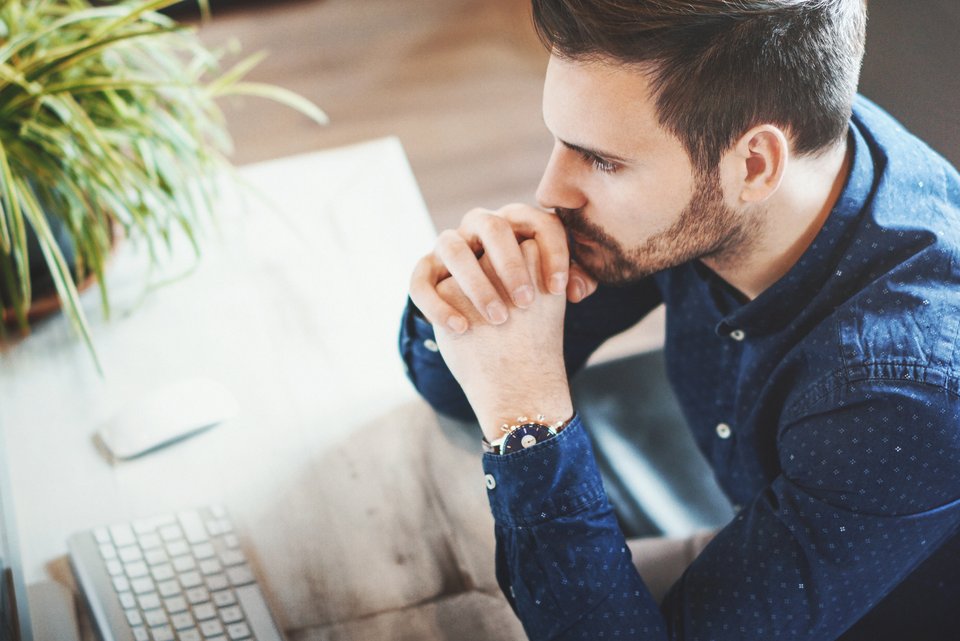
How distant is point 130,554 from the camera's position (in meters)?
0.95

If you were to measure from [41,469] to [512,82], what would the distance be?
1633 mm

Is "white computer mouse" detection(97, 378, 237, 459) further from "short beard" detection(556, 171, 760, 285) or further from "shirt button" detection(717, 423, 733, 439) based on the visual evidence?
"shirt button" detection(717, 423, 733, 439)

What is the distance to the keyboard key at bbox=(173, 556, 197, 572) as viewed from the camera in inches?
37.1

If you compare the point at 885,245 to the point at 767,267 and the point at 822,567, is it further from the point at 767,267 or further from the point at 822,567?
the point at 822,567

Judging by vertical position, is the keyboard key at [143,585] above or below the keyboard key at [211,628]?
above

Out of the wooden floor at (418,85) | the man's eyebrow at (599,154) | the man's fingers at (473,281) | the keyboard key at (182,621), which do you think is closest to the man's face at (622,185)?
the man's eyebrow at (599,154)

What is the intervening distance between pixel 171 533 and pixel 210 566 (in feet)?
0.20

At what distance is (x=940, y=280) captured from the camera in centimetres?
90

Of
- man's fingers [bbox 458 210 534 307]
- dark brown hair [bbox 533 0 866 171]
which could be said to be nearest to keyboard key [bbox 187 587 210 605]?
man's fingers [bbox 458 210 534 307]

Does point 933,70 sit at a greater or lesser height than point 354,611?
greater

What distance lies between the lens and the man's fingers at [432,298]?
3.30ft

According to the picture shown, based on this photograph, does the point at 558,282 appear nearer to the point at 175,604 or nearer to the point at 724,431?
the point at 724,431

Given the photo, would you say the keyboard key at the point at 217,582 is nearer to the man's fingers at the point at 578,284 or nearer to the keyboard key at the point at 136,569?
the keyboard key at the point at 136,569

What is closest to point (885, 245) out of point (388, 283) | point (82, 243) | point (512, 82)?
point (388, 283)
